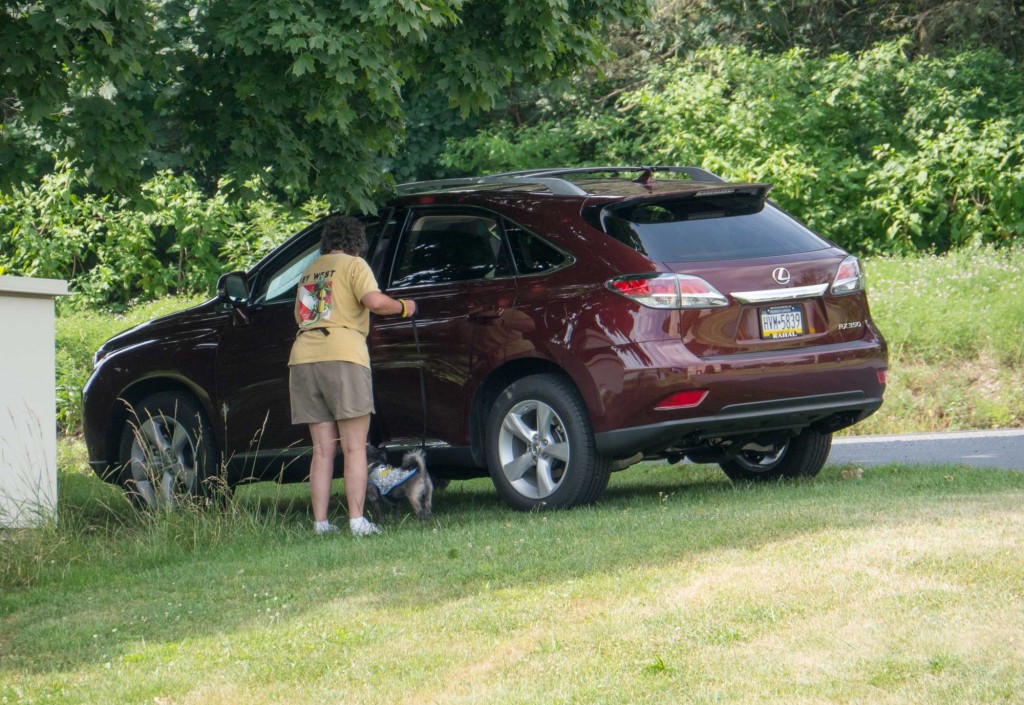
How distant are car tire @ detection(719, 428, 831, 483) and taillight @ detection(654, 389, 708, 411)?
54.1 inches

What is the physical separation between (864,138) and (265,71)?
41.4 ft

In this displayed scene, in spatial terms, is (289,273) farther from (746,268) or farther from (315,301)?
(746,268)

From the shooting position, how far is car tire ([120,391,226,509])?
9281mm

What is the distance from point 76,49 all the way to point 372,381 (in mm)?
2570

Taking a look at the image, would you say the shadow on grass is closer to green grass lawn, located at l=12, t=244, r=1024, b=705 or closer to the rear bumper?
green grass lawn, located at l=12, t=244, r=1024, b=705

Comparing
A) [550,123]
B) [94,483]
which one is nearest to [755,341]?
[94,483]

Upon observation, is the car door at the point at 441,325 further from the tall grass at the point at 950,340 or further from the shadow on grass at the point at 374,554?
the tall grass at the point at 950,340

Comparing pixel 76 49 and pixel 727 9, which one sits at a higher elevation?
pixel 727 9

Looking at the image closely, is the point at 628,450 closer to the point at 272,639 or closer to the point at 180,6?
the point at 272,639

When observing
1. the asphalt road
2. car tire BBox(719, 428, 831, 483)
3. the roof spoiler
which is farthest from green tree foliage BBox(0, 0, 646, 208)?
the asphalt road

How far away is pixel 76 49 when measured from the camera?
27.2 ft

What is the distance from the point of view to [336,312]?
7.94 m

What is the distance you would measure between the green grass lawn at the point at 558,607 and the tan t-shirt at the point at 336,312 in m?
1.01

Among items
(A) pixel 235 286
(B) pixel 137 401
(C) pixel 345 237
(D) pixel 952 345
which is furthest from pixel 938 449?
(B) pixel 137 401
